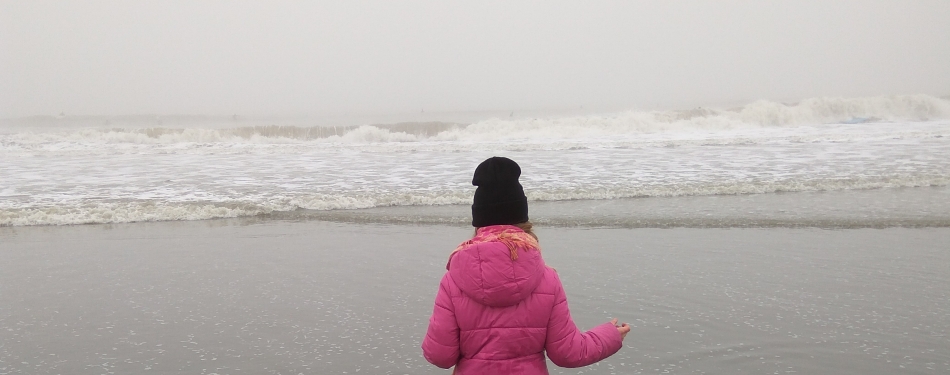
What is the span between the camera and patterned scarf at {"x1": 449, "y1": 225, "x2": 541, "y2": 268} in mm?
2539

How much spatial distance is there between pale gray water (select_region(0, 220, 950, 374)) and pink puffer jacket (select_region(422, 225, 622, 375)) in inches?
93.4

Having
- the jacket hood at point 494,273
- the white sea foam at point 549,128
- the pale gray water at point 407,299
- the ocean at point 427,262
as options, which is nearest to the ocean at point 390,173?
the ocean at point 427,262

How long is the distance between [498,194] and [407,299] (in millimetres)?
Result: 4295

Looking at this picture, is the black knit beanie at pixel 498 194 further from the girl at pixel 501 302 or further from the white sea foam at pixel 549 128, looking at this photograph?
the white sea foam at pixel 549 128

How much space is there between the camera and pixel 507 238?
8.43 ft

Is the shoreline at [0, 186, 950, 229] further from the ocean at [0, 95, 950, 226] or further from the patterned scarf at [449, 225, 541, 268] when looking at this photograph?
the patterned scarf at [449, 225, 541, 268]

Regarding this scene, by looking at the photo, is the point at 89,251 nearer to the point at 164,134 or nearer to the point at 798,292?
the point at 798,292

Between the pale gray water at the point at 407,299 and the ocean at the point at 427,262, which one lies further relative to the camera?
the ocean at the point at 427,262

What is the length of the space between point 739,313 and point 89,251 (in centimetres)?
743

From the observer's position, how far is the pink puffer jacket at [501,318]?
8.28ft

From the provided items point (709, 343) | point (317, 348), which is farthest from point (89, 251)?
point (709, 343)

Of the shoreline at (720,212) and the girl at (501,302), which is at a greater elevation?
the girl at (501,302)

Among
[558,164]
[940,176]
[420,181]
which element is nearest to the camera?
[940,176]

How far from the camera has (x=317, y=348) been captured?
552 cm
